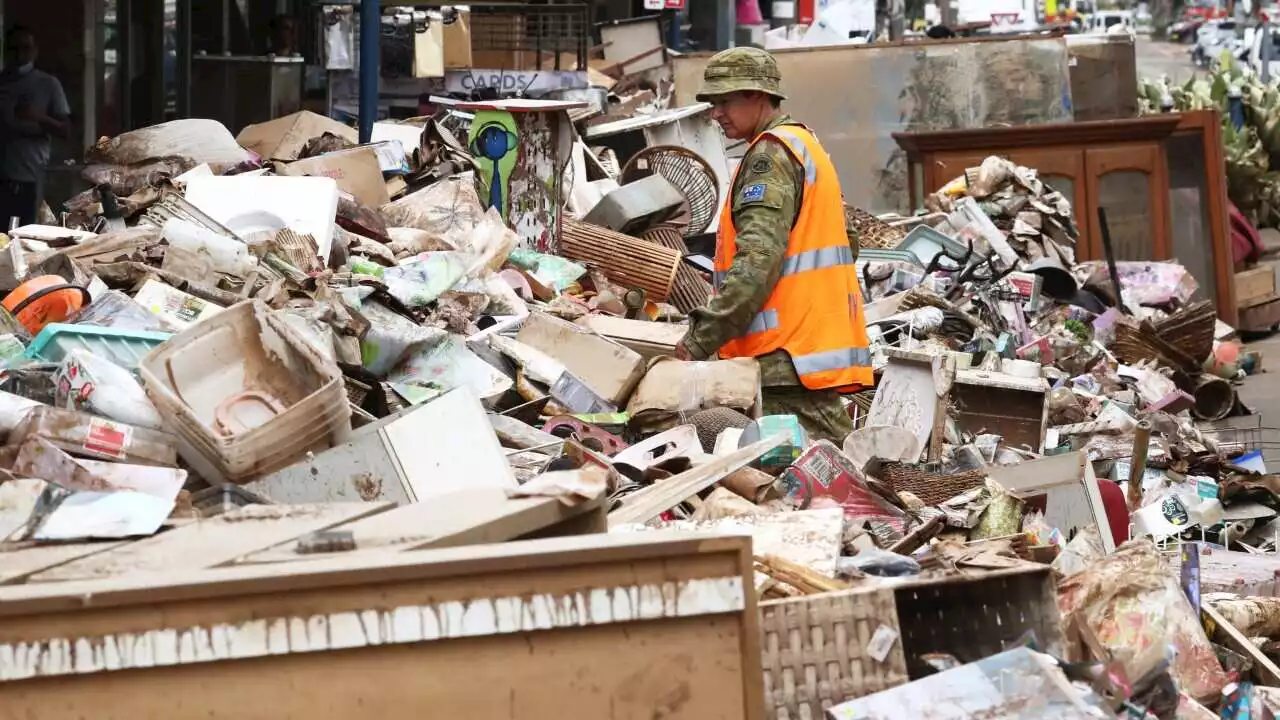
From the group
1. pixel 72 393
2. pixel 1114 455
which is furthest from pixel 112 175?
pixel 1114 455

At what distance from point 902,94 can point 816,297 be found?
11.1 meters

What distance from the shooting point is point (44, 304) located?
6.02m

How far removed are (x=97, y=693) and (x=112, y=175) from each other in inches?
259

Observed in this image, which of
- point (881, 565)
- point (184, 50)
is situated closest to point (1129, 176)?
point (184, 50)

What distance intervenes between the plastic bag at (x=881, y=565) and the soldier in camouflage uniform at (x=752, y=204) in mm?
1547

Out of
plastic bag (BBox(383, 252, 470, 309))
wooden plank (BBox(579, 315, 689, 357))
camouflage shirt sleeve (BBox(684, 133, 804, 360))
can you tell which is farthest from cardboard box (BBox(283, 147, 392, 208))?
camouflage shirt sleeve (BBox(684, 133, 804, 360))

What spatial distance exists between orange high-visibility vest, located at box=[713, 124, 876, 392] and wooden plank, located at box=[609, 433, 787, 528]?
84cm

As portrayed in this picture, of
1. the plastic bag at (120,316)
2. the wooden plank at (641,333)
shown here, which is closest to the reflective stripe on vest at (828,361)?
the wooden plank at (641,333)

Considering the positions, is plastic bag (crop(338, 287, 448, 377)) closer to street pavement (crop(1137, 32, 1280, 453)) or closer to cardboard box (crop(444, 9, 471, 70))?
street pavement (crop(1137, 32, 1280, 453))

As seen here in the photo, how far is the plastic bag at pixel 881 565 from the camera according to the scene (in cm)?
400

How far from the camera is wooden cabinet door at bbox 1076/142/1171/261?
45.4ft

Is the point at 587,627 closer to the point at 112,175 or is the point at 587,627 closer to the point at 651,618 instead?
the point at 651,618

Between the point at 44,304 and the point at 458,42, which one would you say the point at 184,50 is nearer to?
the point at 458,42

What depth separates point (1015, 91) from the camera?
16328 mm
